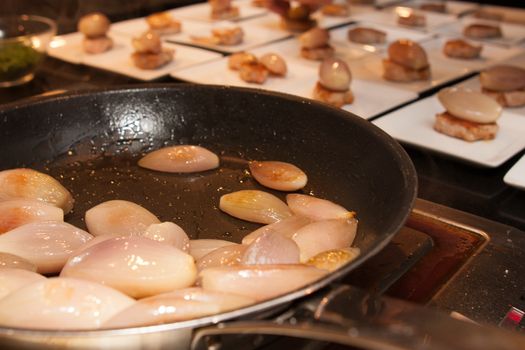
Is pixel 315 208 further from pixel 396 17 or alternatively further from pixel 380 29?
pixel 396 17

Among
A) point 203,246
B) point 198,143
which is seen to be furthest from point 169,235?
point 198,143

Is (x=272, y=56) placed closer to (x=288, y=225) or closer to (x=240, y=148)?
(x=240, y=148)

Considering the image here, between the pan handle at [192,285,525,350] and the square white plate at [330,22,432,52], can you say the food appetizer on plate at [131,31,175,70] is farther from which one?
the pan handle at [192,285,525,350]

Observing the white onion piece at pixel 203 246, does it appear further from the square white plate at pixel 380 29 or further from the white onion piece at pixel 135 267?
the square white plate at pixel 380 29

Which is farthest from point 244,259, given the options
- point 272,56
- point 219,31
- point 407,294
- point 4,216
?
point 219,31

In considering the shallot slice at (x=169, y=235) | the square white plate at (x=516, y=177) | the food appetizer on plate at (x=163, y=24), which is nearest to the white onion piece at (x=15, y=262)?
the shallot slice at (x=169, y=235)
